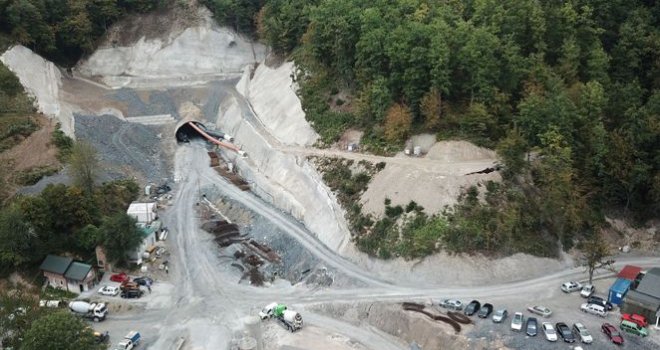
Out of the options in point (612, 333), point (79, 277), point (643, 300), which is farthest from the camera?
point (79, 277)

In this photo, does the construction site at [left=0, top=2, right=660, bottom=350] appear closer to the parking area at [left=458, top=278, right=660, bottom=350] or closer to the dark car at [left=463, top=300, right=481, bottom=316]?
the parking area at [left=458, top=278, right=660, bottom=350]

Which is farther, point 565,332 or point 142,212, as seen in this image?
point 142,212

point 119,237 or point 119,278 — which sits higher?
point 119,237

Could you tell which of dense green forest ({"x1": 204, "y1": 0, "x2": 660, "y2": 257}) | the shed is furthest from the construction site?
the shed

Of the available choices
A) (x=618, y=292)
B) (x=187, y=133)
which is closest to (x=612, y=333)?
(x=618, y=292)

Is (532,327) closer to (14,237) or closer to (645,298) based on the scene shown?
(645,298)

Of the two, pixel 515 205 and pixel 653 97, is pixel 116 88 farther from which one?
pixel 653 97
